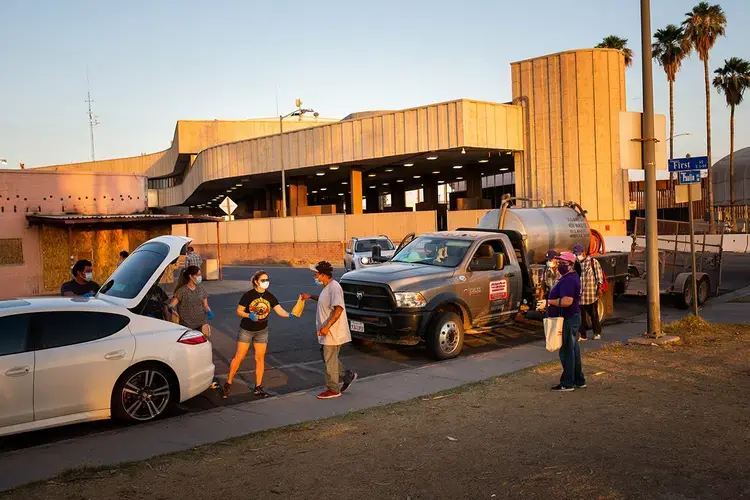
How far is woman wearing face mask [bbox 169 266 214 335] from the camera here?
9695 mm

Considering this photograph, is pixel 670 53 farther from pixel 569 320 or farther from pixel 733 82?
pixel 569 320

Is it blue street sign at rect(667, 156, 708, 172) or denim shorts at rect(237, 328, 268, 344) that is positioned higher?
blue street sign at rect(667, 156, 708, 172)

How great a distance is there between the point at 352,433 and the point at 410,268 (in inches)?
208

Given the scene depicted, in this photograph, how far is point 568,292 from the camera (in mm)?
8867

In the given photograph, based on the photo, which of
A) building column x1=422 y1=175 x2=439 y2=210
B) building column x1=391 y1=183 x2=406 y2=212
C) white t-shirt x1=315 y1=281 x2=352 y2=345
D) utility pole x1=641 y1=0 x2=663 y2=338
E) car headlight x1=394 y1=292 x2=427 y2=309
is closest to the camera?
white t-shirt x1=315 y1=281 x2=352 y2=345

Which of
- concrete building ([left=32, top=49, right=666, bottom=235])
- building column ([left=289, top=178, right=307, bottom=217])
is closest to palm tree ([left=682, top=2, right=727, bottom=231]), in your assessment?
concrete building ([left=32, top=49, right=666, bottom=235])

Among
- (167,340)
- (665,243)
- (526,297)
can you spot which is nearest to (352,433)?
(167,340)

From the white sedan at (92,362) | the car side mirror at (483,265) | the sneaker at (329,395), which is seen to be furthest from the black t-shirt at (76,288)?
the car side mirror at (483,265)

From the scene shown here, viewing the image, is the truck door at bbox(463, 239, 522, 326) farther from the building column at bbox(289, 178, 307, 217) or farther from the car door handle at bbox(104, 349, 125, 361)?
the building column at bbox(289, 178, 307, 217)

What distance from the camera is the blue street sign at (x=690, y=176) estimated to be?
13.3m

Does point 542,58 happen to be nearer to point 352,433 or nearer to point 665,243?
point 665,243

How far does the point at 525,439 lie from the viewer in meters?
7.02

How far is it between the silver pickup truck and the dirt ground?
2.34m

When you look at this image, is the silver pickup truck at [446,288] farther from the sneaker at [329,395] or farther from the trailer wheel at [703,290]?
the trailer wheel at [703,290]
